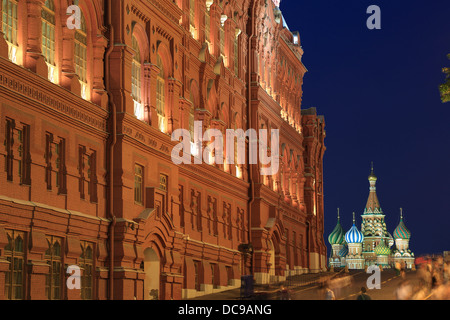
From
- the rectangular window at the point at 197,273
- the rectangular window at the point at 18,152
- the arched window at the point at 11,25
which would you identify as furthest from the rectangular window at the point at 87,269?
the rectangular window at the point at 197,273

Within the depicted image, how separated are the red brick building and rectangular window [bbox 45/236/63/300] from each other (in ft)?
0.20

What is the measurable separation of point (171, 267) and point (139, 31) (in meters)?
10.6

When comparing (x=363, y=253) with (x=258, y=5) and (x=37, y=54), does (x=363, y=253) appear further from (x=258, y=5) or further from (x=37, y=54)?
(x=37, y=54)

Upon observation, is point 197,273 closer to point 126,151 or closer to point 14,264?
point 126,151

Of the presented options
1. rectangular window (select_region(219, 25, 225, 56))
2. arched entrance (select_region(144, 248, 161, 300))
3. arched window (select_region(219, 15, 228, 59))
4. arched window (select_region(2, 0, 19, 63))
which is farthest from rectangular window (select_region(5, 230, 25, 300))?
rectangular window (select_region(219, 25, 225, 56))

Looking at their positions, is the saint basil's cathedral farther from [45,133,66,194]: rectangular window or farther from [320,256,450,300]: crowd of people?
[45,133,66,194]: rectangular window

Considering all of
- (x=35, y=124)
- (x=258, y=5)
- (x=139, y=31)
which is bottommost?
(x=35, y=124)

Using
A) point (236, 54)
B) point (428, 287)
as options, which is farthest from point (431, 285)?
point (236, 54)

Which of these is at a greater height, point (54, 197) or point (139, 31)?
point (139, 31)

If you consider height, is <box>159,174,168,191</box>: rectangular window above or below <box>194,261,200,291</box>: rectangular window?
above

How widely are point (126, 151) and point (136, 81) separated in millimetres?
4187

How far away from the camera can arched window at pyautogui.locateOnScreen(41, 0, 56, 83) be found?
104ft

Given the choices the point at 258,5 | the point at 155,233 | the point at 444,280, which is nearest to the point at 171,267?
the point at 155,233

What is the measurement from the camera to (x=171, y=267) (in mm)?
39375
